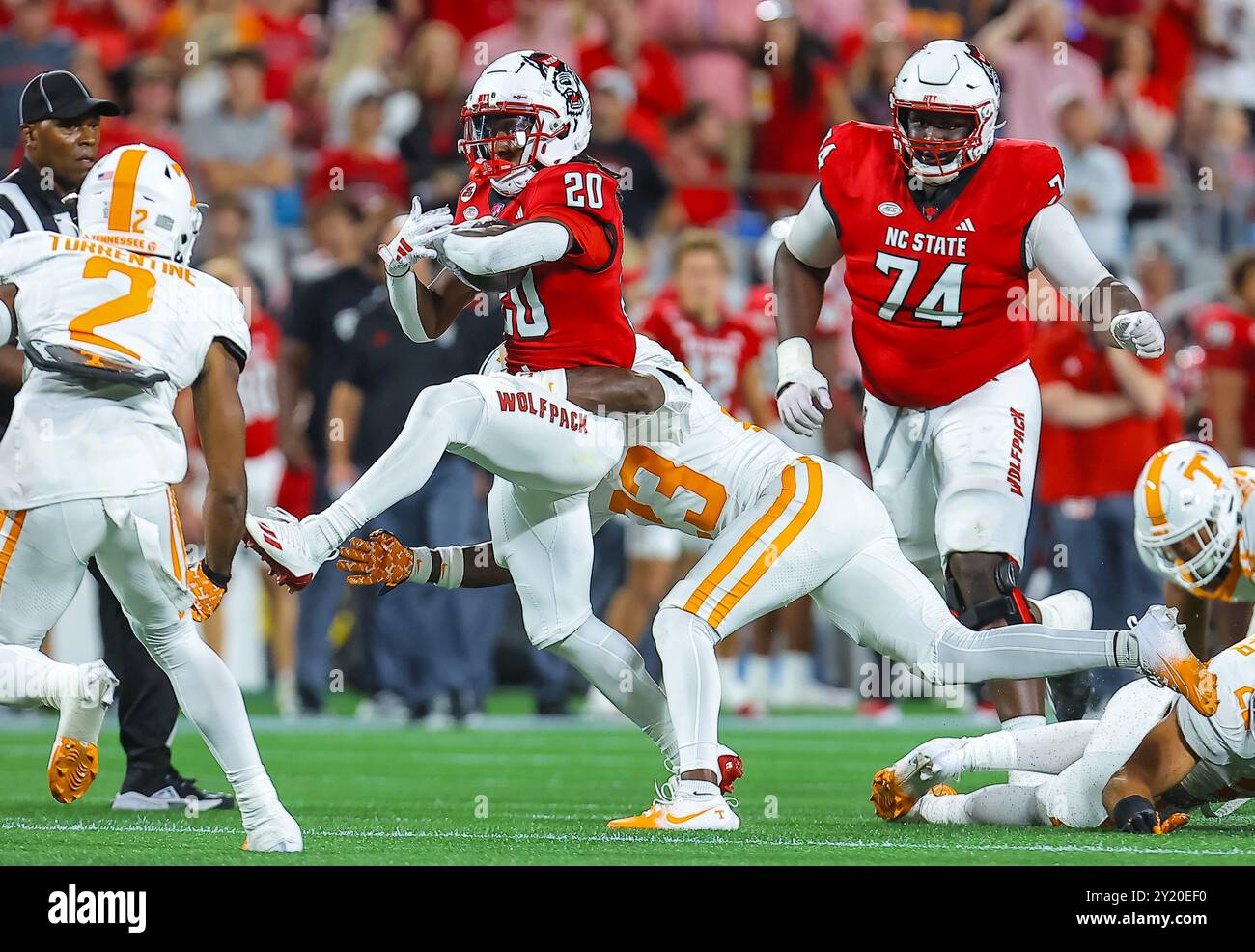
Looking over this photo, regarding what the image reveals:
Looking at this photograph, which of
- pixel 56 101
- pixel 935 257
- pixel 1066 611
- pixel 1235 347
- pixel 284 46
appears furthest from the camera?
pixel 284 46

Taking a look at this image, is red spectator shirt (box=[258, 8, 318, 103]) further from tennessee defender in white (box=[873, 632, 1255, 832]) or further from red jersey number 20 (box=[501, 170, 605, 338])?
tennessee defender in white (box=[873, 632, 1255, 832])

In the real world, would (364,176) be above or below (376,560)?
above

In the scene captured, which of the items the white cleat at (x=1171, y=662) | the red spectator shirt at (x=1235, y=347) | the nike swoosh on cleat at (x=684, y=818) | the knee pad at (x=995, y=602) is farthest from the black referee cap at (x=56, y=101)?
the red spectator shirt at (x=1235, y=347)

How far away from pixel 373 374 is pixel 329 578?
3.84 feet

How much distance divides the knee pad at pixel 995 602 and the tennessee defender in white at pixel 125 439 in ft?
7.55

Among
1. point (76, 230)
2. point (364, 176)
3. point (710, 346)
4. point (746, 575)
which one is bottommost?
point (746, 575)

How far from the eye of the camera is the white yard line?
5.07m

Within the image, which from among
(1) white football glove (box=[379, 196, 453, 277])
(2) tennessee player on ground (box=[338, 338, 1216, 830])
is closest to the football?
(1) white football glove (box=[379, 196, 453, 277])

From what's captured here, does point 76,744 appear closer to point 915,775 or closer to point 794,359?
point 915,775

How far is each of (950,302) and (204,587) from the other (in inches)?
104

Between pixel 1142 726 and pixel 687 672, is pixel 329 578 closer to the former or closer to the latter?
pixel 687 672

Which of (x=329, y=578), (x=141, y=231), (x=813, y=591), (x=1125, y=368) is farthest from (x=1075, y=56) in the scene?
(x=141, y=231)

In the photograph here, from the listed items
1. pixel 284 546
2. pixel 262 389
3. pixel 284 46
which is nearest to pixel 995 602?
pixel 284 546

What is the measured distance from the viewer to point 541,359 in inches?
239
